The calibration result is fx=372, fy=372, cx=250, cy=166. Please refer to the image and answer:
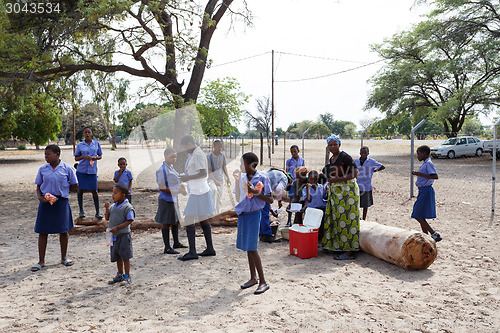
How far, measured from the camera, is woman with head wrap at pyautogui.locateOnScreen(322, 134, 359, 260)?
5.49 meters

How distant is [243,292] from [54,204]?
299 cm

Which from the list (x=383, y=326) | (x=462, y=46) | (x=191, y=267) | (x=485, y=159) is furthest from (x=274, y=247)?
(x=462, y=46)

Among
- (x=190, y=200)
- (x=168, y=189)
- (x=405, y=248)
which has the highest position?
(x=168, y=189)

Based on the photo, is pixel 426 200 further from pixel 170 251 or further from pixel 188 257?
pixel 170 251

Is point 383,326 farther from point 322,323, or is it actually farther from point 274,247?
point 274,247

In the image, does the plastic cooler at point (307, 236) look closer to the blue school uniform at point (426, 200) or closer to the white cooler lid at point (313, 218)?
the white cooler lid at point (313, 218)

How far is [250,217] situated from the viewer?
4.50 metres

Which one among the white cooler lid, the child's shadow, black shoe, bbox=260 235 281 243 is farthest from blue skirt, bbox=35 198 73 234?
the white cooler lid

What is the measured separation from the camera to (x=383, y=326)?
3543 mm

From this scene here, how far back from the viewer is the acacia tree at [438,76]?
77.5 feet

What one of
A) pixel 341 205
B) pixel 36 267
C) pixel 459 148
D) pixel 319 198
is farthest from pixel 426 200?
pixel 459 148

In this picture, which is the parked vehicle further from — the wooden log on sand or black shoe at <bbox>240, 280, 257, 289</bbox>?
black shoe at <bbox>240, 280, 257, 289</bbox>

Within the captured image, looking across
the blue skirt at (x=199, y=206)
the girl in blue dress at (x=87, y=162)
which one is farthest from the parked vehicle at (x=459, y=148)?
the blue skirt at (x=199, y=206)

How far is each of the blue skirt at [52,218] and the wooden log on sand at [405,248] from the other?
453 centimetres
